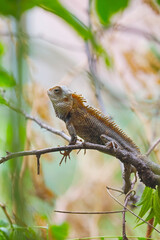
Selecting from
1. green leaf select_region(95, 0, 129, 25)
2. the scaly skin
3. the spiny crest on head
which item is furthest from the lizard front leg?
green leaf select_region(95, 0, 129, 25)

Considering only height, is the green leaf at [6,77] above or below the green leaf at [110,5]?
above

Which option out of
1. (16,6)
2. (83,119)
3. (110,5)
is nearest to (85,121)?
(83,119)

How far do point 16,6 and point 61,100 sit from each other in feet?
3.85

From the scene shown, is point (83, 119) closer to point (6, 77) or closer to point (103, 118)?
point (103, 118)

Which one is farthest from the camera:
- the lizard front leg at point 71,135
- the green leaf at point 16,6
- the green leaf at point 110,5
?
the lizard front leg at point 71,135

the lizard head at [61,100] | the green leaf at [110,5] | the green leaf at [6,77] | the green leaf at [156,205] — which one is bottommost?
the green leaf at [156,205]

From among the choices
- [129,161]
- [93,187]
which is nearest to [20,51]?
[129,161]

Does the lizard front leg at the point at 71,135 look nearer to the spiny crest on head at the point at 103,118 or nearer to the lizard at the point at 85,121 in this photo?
the lizard at the point at 85,121

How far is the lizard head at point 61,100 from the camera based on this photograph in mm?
1396

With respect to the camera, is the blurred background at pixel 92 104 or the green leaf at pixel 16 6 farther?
the blurred background at pixel 92 104

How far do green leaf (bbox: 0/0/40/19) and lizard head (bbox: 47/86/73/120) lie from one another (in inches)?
44.9

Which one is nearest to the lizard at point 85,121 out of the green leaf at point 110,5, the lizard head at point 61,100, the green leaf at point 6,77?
the lizard head at point 61,100

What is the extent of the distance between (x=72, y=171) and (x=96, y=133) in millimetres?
3134

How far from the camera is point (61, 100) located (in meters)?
1.41
